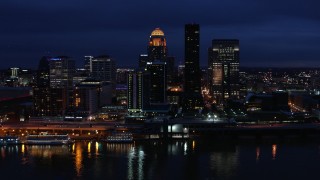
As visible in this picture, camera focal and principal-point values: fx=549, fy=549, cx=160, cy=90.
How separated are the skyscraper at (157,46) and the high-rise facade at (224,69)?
4203 mm

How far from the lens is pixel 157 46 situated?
146 ft

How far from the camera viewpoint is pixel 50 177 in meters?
14.5

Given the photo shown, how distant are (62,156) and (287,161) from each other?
22.9ft

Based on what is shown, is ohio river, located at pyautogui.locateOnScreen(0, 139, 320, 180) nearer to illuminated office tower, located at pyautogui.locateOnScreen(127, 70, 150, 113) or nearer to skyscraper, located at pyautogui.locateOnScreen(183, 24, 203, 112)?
illuminated office tower, located at pyautogui.locateOnScreen(127, 70, 150, 113)

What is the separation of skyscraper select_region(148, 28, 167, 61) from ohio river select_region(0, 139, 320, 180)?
24259 millimetres

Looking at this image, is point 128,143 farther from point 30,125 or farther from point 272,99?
point 272,99

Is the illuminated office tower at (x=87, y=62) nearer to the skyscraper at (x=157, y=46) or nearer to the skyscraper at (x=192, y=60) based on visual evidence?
the skyscraper at (x=157, y=46)

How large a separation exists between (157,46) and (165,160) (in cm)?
2836

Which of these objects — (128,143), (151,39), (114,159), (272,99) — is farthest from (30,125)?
(151,39)

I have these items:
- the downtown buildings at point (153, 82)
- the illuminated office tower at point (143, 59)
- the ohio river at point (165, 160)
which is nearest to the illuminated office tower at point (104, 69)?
the downtown buildings at point (153, 82)

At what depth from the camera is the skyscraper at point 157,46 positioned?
44.2m

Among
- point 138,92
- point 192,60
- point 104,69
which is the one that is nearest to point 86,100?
point 138,92

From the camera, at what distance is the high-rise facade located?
136ft

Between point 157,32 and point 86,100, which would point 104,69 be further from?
point 86,100
